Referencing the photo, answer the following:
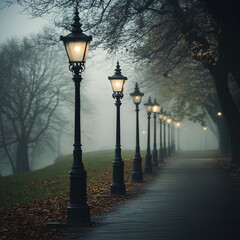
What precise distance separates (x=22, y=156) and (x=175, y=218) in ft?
121

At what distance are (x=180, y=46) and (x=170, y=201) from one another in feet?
59.5

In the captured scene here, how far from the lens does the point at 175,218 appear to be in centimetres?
1155

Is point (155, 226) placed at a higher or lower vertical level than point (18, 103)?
lower

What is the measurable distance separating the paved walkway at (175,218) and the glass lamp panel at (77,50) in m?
3.83

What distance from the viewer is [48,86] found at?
161 feet

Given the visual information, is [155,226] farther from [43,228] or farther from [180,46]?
[180,46]

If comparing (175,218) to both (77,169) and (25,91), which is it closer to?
(77,169)

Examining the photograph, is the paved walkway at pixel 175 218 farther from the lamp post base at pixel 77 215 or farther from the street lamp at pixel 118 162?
the street lamp at pixel 118 162

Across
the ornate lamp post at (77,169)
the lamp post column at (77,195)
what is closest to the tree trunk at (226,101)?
the ornate lamp post at (77,169)

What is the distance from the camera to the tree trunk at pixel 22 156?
46688 millimetres

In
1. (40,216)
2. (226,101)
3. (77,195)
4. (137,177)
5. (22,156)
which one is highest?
(226,101)

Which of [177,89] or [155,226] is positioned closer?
[155,226]

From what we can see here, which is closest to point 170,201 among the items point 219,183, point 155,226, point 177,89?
point 155,226

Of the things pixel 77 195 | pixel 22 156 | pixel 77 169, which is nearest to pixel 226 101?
pixel 77 169
